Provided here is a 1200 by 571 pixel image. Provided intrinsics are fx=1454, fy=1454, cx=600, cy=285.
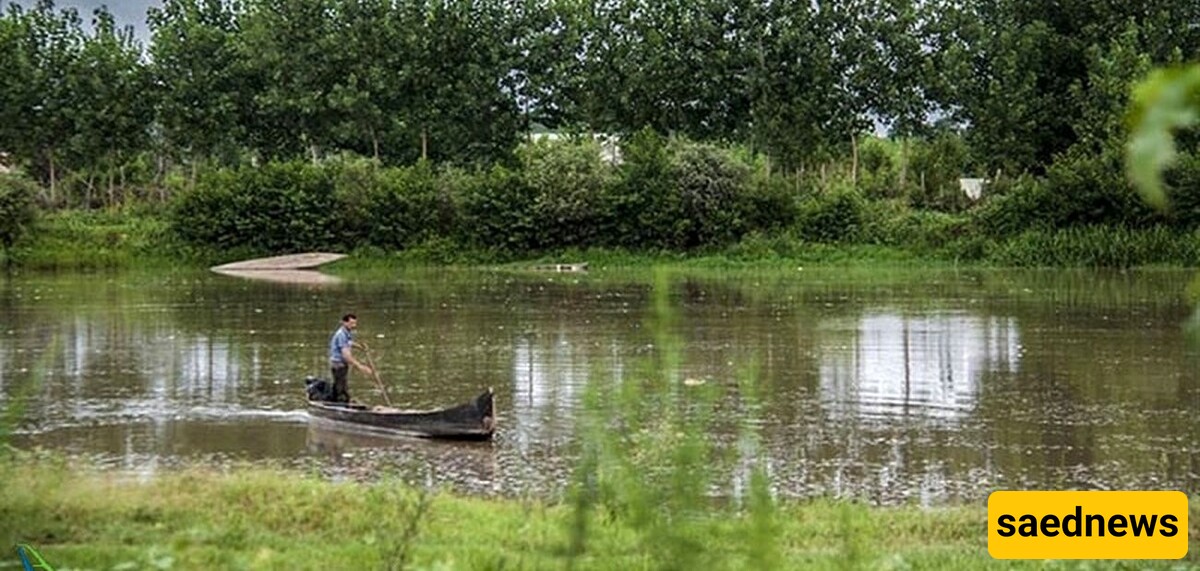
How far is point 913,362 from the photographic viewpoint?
2044 centimetres

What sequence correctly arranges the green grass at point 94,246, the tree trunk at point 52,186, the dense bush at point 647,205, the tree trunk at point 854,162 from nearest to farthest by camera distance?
the green grass at point 94,246 → the dense bush at point 647,205 → the tree trunk at point 854,162 → the tree trunk at point 52,186

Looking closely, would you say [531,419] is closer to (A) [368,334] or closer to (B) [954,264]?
(A) [368,334]

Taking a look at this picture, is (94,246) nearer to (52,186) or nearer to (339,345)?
(52,186)

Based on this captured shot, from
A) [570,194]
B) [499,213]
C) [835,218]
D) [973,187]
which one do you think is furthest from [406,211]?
[973,187]

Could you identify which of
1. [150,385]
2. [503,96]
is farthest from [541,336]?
[503,96]

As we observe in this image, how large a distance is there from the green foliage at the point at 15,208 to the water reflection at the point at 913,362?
27863 mm

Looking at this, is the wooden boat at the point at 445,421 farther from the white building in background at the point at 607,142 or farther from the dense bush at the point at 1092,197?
the white building in background at the point at 607,142

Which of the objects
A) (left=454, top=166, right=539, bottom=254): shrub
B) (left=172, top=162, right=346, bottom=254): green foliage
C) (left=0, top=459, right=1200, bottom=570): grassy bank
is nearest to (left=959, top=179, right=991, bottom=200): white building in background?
(left=454, top=166, right=539, bottom=254): shrub

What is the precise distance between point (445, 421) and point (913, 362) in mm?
8612

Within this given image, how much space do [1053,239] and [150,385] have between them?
97.0ft

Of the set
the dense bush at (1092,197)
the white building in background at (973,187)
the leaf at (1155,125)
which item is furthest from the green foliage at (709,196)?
the leaf at (1155,125)

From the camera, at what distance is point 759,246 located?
146ft

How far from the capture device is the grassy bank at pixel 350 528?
7.21 meters

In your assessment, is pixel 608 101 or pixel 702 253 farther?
pixel 608 101
